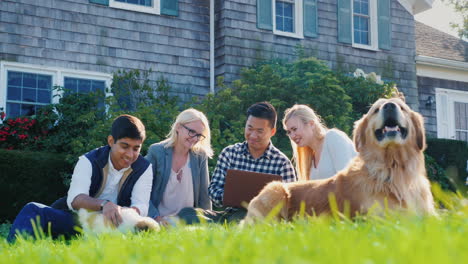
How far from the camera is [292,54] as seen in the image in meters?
14.0

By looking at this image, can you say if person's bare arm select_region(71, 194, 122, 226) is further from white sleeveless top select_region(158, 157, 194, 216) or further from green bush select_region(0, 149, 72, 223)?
green bush select_region(0, 149, 72, 223)

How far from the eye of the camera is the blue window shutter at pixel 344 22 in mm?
14852

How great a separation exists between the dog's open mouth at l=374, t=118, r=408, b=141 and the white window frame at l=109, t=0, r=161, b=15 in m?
8.90

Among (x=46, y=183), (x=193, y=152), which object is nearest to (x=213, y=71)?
(x=46, y=183)

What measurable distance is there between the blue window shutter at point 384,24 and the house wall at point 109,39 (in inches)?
200

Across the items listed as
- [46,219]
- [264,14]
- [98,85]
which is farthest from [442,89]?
[46,219]

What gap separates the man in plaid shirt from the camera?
5.77 m

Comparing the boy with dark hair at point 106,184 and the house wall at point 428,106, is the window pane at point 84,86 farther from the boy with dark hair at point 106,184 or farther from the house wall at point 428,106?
the house wall at point 428,106

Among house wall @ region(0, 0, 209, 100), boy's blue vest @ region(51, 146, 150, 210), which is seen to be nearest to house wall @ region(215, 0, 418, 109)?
house wall @ region(0, 0, 209, 100)

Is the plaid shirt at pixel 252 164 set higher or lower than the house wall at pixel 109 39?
lower

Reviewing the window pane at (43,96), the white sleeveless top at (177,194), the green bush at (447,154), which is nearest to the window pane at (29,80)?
the window pane at (43,96)

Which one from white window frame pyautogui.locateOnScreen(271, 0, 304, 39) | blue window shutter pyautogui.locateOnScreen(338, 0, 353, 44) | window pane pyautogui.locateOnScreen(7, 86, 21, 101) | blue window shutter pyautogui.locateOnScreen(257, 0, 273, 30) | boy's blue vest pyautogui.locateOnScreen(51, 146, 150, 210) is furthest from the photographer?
blue window shutter pyautogui.locateOnScreen(338, 0, 353, 44)

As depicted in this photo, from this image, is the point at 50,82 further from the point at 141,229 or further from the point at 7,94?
the point at 141,229

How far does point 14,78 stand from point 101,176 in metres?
6.82
